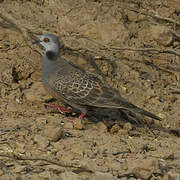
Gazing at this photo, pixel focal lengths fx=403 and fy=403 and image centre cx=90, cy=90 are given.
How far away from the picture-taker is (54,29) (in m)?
6.69

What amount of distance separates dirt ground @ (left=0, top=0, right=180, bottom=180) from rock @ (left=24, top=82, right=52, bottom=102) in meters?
0.01

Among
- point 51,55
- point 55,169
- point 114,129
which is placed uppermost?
point 51,55

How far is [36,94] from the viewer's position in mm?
5637

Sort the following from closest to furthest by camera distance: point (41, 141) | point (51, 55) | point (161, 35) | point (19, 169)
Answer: point (19, 169)
point (41, 141)
point (51, 55)
point (161, 35)

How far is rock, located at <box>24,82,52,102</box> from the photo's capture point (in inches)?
219

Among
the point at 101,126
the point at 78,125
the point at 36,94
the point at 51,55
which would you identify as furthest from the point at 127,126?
the point at 51,55

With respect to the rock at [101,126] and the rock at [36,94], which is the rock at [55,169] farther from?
the rock at [36,94]

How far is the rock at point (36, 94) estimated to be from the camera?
Result: 18.3 ft

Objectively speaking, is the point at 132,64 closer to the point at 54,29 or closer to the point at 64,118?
the point at 54,29

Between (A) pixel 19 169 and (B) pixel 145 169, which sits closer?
(A) pixel 19 169

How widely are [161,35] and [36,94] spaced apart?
2.70m

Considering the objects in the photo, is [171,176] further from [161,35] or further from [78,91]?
[161,35]

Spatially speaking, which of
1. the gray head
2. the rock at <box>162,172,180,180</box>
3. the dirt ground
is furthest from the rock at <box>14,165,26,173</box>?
the gray head

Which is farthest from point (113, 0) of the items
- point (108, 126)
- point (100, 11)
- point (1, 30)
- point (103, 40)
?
point (108, 126)
